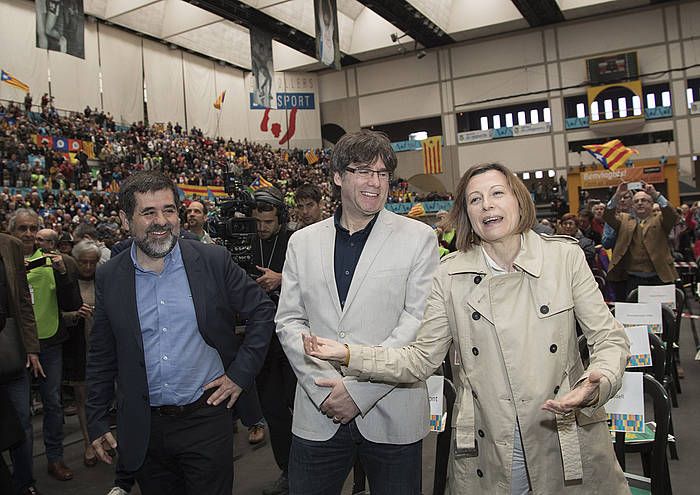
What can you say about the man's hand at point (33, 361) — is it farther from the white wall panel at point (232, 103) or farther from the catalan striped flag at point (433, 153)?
the white wall panel at point (232, 103)

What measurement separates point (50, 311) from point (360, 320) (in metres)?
2.83

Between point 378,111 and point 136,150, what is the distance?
12100 millimetres

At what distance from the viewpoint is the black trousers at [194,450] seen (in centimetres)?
204

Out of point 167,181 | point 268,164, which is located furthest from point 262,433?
point 268,164

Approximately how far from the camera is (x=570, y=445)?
1532 mm

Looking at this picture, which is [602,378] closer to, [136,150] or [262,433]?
[262,433]

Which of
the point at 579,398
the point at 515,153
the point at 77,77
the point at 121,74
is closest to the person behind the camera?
the point at 579,398

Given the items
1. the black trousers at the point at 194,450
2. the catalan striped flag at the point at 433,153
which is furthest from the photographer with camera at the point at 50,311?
the catalan striped flag at the point at 433,153

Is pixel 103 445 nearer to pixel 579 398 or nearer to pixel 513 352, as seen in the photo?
pixel 513 352

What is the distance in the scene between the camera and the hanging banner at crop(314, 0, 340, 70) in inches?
583

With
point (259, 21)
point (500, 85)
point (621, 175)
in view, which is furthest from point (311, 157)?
point (621, 175)

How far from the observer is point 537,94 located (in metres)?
23.3

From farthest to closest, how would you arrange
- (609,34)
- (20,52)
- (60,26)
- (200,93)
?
(200,93) < (609,34) < (20,52) < (60,26)

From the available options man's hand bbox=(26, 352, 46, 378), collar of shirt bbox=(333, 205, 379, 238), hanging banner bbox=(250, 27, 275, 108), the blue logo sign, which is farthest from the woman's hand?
the blue logo sign
